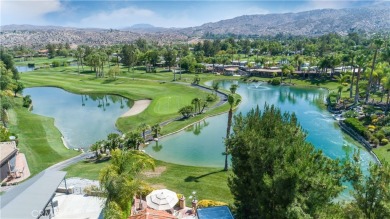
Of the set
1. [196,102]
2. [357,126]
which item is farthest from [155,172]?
[357,126]

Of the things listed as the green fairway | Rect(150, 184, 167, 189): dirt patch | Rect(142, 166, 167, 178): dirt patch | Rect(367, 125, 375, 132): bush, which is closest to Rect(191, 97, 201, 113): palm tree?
the green fairway

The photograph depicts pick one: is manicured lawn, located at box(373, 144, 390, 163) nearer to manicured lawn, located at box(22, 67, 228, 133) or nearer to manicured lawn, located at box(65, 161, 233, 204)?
manicured lawn, located at box(65, 161, 233, 204)

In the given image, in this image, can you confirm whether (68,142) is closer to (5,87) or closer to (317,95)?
(5,87)

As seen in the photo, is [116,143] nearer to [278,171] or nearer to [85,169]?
[85,169]

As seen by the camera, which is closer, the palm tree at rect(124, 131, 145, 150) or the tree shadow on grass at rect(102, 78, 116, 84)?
the palm tree at rect(124, 131, 145, 150)

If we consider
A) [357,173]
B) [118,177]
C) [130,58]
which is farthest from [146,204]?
[130,58]
